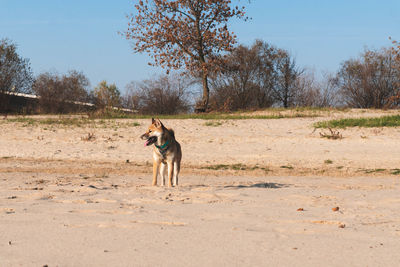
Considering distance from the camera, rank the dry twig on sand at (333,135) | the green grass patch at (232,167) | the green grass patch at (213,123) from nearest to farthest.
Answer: the green grass patch at (232,167) < the dry twig on sand at (333,135) < the green grass patch at (213,123)

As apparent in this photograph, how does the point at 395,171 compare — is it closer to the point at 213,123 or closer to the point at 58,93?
the point at 213,123

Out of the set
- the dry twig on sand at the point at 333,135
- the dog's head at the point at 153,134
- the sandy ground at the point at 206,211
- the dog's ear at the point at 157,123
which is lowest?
the sandy ground at the point at 206,211

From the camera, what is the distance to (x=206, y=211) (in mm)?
5578

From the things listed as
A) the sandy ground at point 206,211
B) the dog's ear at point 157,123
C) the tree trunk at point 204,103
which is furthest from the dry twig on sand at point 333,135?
the tree trunk at point 204,103

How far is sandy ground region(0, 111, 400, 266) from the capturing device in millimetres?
3799

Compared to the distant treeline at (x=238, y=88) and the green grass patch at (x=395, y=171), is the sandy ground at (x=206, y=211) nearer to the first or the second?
the green grass patch at (x=395, y=171)

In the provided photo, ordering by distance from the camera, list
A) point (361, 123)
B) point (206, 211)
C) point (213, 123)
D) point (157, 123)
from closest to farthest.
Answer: point (206, 211), point (157, 123), point (361, 123), point (213, 123)

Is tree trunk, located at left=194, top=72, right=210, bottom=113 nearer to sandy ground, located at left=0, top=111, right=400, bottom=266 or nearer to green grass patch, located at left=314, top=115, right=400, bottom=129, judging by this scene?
green grass patch, located at left=314, top=115, right=400, bottom=129

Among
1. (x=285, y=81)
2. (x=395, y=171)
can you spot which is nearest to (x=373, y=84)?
(x=285, y=81)

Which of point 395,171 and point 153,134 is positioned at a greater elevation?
point 153,134

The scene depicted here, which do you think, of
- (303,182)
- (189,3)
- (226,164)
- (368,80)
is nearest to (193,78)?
(189,3)

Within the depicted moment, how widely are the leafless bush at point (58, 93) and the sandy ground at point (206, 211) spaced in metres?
13.8

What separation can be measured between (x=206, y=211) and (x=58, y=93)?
78.8 feet

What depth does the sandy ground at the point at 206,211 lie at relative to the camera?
12.5 ft
